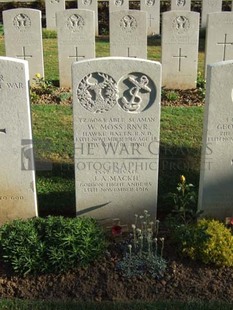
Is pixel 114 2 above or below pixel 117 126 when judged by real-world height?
above

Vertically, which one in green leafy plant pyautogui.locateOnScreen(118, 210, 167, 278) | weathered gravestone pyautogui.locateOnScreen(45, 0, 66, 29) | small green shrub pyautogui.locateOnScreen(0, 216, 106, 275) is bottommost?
green leafy plant pyautogui.locateOnScreen(118, 210, 167, 278)

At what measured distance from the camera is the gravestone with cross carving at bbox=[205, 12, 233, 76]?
916cm

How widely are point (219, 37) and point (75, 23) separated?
3029 millimetres

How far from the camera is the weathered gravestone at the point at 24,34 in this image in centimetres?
944

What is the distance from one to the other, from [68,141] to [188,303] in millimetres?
3746

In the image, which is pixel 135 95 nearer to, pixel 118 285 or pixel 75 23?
pixel 118 285

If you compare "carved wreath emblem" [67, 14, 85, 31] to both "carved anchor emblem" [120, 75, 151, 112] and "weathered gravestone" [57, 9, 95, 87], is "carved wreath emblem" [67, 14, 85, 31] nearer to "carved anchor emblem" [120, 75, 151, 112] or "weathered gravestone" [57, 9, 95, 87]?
"weathered gravestone" [57, 9, 95, 87]

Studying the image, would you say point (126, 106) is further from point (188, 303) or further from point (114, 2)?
point (114, 2)

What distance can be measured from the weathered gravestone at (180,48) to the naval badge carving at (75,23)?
5.66ft

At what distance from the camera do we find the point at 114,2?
56.5 feet

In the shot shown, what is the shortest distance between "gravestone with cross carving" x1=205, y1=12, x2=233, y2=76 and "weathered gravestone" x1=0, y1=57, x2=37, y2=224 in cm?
590

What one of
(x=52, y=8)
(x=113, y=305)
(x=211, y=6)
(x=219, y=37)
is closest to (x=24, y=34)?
(x=219, y=37)

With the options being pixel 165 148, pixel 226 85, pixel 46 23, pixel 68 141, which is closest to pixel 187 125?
pixel 165 148

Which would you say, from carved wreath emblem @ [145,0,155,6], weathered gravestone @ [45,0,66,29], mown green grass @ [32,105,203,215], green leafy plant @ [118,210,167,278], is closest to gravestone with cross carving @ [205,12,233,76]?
mown green grass @ [32,105,203,215]
